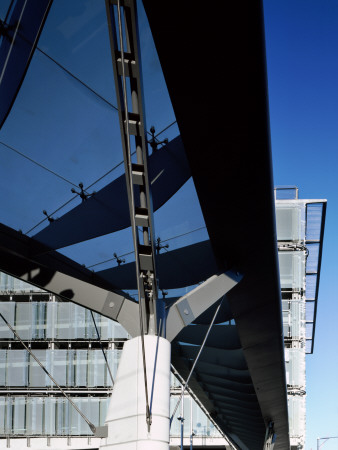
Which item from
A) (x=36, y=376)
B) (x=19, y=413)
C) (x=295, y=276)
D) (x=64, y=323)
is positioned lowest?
(x=19, y=413)

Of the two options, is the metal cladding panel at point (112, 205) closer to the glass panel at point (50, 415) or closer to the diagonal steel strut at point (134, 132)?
the diagonal steel strut at point (134, 132)

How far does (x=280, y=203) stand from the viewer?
3938 cm

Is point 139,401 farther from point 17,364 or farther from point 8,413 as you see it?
point 8,413

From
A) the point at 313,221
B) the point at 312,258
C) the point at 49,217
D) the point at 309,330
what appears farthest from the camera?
the point at 309,330

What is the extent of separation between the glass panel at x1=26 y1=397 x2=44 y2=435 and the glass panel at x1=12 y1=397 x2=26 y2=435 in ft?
0.78

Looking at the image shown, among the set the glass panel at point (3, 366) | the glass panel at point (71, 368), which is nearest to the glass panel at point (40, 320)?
the glass panel at point (71, 368)

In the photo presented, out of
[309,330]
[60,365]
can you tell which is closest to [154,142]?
[60,365]

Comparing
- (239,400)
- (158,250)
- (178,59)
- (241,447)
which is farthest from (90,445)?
(178,59)

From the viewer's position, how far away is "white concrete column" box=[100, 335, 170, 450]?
30.0 feet

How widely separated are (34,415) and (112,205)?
3345cm

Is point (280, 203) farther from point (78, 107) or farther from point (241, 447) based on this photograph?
point (78, 107)

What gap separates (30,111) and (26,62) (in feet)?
2.90

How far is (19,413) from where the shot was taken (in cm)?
4212

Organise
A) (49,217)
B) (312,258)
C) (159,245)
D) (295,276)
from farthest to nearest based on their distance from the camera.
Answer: (312,258) < (295,276) < (159,245) < (49,217)
